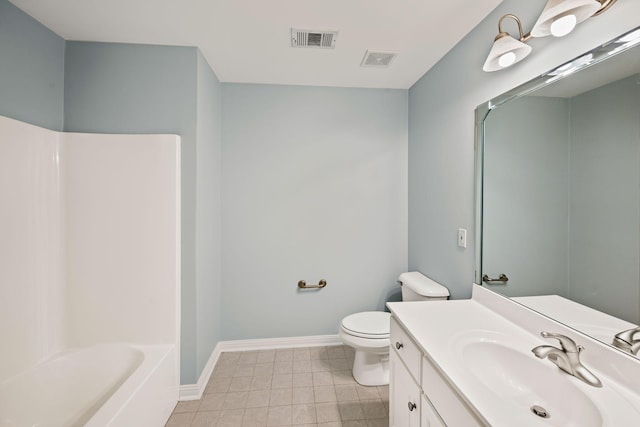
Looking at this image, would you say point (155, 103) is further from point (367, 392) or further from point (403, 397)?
point (367, 392)

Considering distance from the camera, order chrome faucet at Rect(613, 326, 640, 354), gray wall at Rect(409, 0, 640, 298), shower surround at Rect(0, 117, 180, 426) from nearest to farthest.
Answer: chrome faucet at Rect(613, 326, 640, 354), gray wall at Rect(409, 0, 640, 298), shower surround at Rect(0, 117, 180, 426)

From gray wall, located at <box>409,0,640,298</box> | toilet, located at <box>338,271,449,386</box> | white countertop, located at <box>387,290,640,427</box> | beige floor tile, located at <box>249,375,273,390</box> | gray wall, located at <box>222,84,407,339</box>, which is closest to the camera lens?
white countertop, located at <box>387,290,640,427</box>

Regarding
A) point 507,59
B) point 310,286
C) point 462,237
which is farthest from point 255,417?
point 507,59

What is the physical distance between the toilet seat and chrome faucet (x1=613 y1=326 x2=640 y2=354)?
117cm

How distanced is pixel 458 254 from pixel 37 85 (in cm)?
279

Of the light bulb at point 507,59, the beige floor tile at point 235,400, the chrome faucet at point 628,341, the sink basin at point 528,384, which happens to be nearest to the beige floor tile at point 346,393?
the beige floor tile at point 235,400

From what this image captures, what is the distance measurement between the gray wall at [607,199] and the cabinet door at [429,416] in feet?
2.29

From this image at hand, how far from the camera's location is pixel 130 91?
1.82 metres

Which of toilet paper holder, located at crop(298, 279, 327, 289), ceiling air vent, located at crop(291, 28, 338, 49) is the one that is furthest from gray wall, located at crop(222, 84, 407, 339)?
ceiling air vent, located at crop(291, 28, 338, 49)

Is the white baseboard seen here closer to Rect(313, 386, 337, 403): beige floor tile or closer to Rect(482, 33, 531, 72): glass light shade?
Rect(313, 386, 337, 403): beige floor tile

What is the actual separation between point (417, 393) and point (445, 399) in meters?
0.24

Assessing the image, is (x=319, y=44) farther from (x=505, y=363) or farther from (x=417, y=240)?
(x=505, y=363)

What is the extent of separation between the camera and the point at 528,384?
1.00 meters

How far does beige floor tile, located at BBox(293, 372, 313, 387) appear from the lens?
2.00 meters
